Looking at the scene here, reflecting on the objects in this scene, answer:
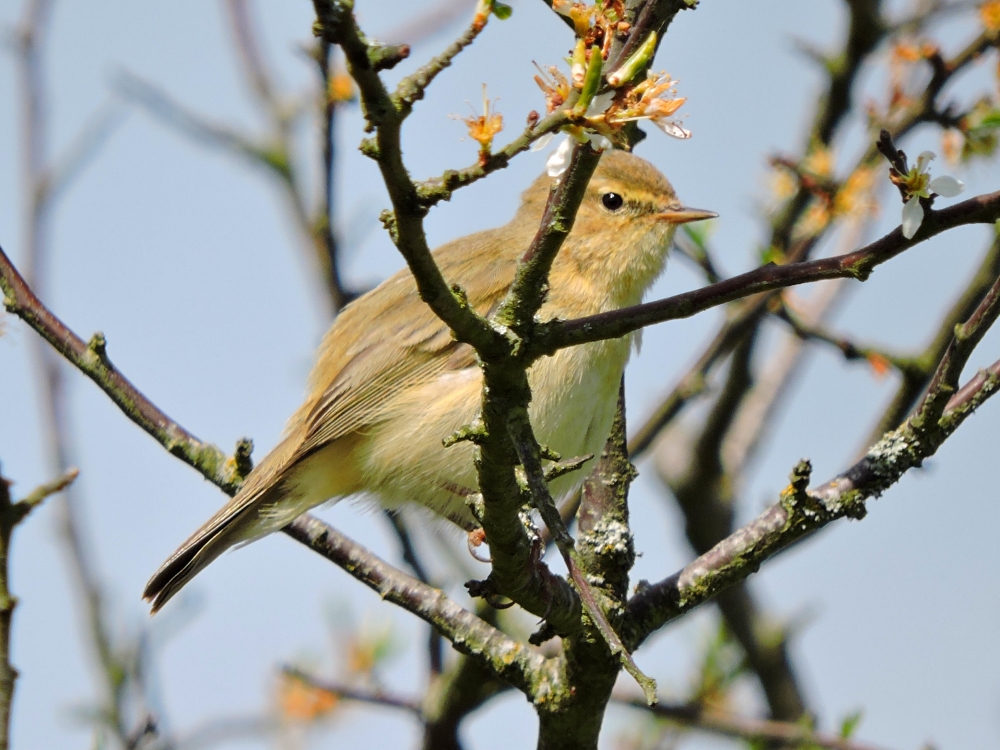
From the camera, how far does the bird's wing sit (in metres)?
4.30

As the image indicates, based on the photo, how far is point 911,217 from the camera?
1.89 meters

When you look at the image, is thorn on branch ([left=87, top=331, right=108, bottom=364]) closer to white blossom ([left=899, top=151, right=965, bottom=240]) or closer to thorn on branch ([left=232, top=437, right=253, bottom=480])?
thorn on branch ([left=232, top=437, right=253, bottom=480])

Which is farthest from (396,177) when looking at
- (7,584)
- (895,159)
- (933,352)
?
(933,352)

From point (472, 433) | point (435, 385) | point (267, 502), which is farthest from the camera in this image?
point (435, 385)

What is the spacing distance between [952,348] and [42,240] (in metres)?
3.76

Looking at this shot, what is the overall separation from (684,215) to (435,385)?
1207 mm

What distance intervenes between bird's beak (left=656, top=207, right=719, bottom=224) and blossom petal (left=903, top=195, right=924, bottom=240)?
262 centimetres

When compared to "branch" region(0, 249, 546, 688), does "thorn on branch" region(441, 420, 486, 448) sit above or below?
below

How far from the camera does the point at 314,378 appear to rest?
15.9 ft

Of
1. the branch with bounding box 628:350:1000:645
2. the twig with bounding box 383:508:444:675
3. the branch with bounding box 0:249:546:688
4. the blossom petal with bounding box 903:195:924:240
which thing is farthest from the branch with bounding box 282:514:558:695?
the blossom petal with bounding box 903:195:924:240

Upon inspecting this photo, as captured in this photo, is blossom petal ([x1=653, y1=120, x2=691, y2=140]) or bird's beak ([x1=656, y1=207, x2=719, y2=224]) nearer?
Result: blossom petal ([x1=653, y1=120, x2=691, y2=140])

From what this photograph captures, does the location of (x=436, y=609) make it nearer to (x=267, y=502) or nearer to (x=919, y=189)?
(x=267, y=502)

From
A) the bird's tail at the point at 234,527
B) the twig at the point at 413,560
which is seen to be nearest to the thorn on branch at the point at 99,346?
the bird's tail at the point at 234,527

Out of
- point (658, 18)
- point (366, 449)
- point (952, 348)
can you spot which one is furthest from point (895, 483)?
point (366, 449)
